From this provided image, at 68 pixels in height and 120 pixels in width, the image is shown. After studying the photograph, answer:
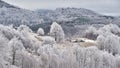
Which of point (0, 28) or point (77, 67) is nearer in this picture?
point (77, 67)

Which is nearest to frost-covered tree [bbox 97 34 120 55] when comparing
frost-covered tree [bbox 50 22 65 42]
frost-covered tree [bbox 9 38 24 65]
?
frost-covered tree [bbox 50 22 65 42]

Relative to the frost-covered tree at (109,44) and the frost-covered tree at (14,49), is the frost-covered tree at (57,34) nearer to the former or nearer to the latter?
the frost-covered tree at (109,44)

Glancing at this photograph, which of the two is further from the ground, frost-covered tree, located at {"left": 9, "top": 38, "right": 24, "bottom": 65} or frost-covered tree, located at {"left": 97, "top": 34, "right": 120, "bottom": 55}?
frost-covered tree, located at {"left": 9, "top": 38, "right": 24, "bottom": 65}

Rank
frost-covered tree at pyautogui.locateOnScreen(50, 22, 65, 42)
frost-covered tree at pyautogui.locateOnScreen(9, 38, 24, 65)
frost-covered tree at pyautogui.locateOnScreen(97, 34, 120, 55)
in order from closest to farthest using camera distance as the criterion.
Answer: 1. frost-covered tree at pyautogui.locateOnScreen(9, 38, 24, 65)
2. frost-covered tree at pyautogui.locateOnScreen(97, 34, 120, 55)
3. frost-covered tree at pyautogui.locateOnScreen(50, 22, 65, 42)

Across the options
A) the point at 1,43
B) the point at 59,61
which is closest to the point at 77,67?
the point at 59,61

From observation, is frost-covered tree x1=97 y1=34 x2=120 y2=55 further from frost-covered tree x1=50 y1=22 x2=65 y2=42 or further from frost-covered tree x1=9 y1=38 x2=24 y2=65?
frost-covered tree x1=9 y1=38 x2=24 y2=65

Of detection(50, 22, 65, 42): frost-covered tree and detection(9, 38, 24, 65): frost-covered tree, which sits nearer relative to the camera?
detection(9, 38, 24, 65): frost-covered tree

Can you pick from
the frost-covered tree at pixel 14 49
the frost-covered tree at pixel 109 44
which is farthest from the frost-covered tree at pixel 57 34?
the frost-covered tree at pixel 14 49

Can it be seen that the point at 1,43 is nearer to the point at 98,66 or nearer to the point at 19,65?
the point at 19,65

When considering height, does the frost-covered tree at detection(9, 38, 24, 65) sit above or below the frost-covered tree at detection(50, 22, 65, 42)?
above

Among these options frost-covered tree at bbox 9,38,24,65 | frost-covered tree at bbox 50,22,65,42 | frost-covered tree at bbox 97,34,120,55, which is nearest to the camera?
frost-covered tree at bbox 9,38,24,65

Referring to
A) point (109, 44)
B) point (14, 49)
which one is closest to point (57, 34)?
point (109, 44)
